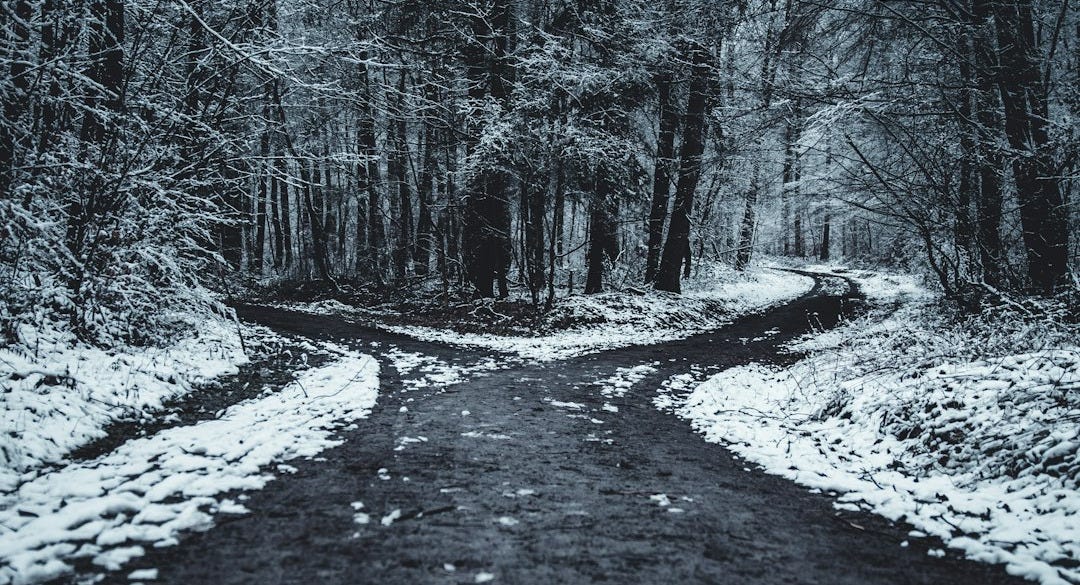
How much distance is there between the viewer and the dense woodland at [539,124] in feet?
23.3

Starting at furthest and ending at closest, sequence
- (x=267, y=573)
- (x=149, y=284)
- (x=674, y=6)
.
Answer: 1. (x=674, y=6)
2. (x=149, y=284)
3. (x=267, y=573)

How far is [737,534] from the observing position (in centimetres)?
384

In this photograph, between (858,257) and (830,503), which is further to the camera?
(858,257)

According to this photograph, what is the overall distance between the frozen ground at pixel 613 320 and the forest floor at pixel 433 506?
495cm

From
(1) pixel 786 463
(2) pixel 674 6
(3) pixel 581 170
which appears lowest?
(1) pixel 786 463

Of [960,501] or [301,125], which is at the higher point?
[301,125]

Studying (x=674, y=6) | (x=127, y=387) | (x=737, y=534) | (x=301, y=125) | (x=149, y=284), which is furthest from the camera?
(x=301, y=125)

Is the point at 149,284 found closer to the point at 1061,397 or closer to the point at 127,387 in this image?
the point at 127,387

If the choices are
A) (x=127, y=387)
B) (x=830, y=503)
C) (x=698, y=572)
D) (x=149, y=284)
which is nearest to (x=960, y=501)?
(x=830, y=503)

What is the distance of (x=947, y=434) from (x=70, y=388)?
8686 mm

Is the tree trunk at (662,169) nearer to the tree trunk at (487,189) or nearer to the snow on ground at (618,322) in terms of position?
the snow on ground at (618,322)

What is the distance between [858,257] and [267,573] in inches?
1732

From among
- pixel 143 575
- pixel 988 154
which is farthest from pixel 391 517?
pixel 988 154

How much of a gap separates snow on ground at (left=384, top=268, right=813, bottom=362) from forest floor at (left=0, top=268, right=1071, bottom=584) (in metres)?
4.89
